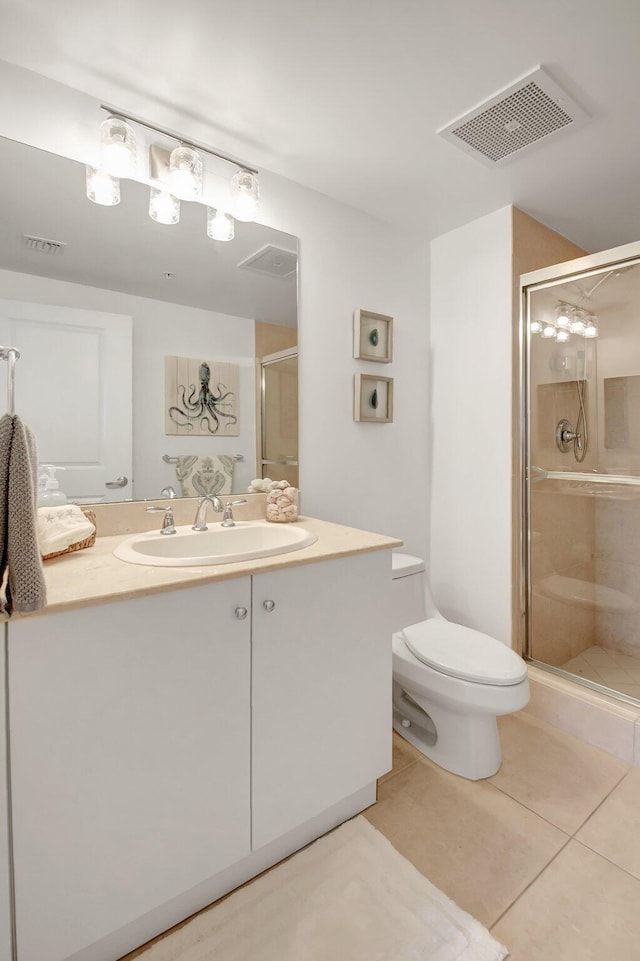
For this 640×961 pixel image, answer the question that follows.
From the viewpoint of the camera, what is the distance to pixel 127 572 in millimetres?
1061

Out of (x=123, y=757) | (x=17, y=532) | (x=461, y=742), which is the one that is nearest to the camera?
→ (x=17, y=532)

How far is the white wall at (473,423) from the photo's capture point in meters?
2.07

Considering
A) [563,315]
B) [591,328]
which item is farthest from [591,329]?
[563,315]

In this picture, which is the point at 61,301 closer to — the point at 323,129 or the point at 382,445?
the point at 323,129

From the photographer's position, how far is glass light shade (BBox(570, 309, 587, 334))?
6.59 feet

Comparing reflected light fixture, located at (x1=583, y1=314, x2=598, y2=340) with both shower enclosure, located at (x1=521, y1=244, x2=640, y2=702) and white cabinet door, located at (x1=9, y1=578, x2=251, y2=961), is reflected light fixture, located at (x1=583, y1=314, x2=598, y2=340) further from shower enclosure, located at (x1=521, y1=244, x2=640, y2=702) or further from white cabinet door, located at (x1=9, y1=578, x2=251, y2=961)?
white cabinet door, located at (x1=9, y1=578, x2=251, y2=961)

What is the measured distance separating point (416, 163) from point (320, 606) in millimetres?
1667

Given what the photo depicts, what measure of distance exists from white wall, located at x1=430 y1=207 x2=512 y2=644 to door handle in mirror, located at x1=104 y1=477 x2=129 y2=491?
5.06ft

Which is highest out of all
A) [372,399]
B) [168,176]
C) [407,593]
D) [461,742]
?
[168,176]

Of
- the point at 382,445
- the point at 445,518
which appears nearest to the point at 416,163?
the point at 382,445

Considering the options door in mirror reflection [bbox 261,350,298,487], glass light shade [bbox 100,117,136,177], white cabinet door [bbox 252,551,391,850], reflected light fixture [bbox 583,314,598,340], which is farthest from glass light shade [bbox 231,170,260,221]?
reflected light fixture [bbox 583,314,598,340]

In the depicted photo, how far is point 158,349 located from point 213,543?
70cm

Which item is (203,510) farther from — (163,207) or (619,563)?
(619,563)

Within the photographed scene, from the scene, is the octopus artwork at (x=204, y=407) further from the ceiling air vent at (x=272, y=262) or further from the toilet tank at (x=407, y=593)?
the toilet tank at (x=407, y=593)
